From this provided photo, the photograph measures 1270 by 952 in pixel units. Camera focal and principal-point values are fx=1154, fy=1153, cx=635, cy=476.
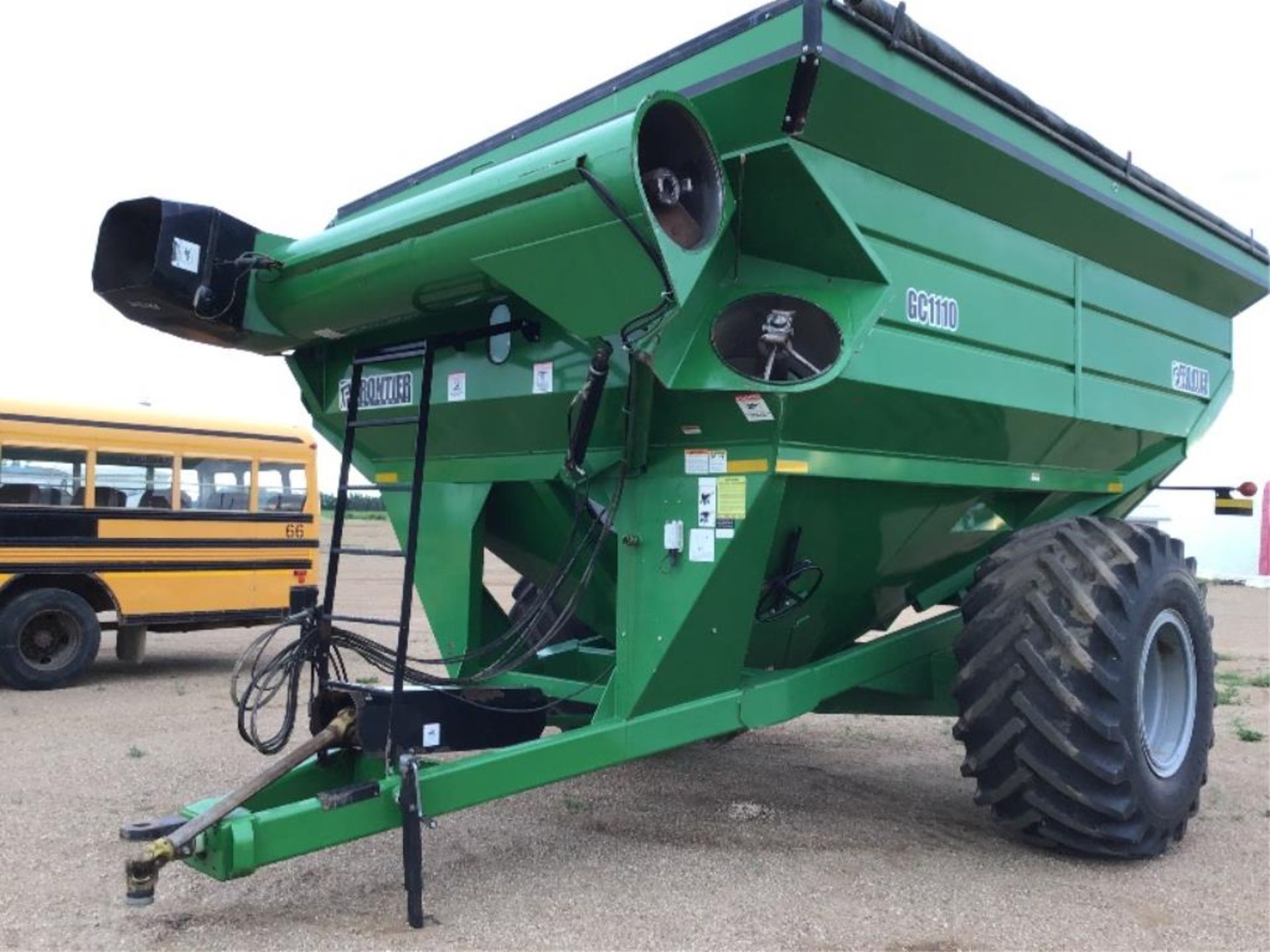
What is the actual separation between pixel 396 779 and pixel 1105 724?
2526mm

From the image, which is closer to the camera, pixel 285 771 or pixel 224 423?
pixel 285 771

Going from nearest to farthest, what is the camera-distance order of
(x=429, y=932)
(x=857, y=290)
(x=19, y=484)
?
1. (x=429, y=932)
2. (x=857, y=290)
3. (x=19, y=484)

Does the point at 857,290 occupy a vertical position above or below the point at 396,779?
above

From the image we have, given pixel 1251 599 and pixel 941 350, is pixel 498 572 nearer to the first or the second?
pixel 941 350

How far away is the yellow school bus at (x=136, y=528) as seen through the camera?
29.5ft

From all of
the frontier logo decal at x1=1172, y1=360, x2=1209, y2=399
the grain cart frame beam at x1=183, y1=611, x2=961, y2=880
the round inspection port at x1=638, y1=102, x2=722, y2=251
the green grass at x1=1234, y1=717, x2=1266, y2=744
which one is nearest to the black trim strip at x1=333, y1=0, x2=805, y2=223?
the round inspection port at x1=638, y1=102, x2=722, y2=251

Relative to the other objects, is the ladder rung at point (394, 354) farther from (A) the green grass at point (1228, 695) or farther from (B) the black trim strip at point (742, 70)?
(A) the green grass at point (1228, 695)

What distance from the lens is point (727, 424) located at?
391 cm

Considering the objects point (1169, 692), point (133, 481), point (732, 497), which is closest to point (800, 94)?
point (732, 497)

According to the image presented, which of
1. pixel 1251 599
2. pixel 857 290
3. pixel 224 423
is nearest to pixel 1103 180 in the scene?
pixel 857 290

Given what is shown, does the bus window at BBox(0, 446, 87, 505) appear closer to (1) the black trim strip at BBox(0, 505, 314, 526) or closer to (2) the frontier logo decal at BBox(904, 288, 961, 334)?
(1) the black trim strip at BBox(0, 505, 314, 526)

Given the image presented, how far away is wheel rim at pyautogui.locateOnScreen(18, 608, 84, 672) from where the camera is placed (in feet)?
30.0

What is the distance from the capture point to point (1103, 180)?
4980mm

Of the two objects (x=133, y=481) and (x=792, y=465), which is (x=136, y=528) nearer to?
(x=133, y=481)
